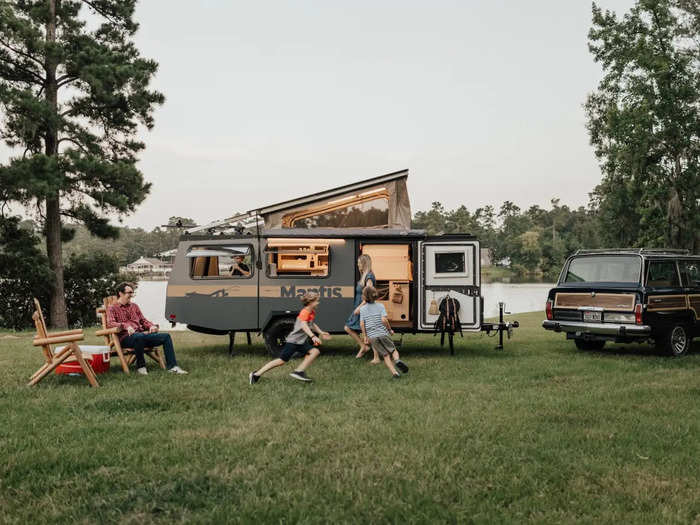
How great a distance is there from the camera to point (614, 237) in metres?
40.3

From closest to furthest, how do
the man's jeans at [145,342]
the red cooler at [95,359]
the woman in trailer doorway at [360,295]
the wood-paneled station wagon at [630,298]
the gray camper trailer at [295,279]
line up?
the red cooler at [95,359] < the man's jeans at [145,342] < the woman in trailer doorway at [360,295] < the wood-paneled station wagon at [630,298] < the gray camper trailer at [295,279]

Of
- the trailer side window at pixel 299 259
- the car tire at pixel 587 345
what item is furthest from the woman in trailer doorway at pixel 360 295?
the car tire at pixel 587 345

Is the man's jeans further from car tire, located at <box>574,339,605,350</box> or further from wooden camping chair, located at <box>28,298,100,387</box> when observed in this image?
car tire, located at <box>574,339,605,350</box>

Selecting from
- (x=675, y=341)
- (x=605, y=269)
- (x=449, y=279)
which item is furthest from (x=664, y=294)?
(x=449, y=279)

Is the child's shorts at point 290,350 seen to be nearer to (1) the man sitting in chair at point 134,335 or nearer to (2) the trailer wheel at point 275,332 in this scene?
(1) the man sitting in chair at point 134,335

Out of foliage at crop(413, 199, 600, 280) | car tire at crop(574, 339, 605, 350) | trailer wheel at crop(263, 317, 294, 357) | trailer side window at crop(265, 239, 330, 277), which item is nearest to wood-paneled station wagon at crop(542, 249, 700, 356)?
car tire at crop(574, 339, 605, 350)

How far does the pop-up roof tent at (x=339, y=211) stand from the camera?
12.2 m

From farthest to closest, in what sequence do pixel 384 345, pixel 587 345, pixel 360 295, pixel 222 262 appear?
1. pixel 587 345
2. pixel 222 262
3. pixel 360 295
4. pixel 384 345

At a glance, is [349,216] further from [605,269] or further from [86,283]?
[86,283]

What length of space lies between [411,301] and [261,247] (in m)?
2.90

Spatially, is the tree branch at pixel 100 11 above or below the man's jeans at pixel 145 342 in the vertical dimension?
above

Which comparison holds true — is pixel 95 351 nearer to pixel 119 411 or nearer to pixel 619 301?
pixel 119 411

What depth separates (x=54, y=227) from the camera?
21078mm

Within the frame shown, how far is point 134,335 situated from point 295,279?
318 cm
